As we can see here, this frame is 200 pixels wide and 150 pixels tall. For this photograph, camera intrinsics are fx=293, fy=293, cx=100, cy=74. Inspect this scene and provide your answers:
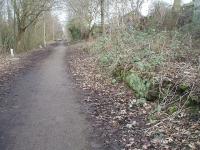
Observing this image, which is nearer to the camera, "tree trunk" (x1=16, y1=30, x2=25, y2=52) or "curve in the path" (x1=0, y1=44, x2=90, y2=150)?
"curve in the path" (x1=0, y1=44, x2=90, y2=150)

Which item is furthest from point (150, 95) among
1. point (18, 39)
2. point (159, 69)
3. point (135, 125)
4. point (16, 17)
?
point (16, 17)

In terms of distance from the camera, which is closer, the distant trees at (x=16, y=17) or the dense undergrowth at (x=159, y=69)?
the dense undergrowth at (x=159, y=69)

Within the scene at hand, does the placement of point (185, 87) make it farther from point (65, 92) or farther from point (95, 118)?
point (65, 92)

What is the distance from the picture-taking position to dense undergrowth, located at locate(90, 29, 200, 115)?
7.33 metres

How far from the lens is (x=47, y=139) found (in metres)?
6.18

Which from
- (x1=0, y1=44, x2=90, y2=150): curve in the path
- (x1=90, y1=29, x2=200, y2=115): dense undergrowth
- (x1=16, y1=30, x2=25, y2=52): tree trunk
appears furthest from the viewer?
(x1=16, y1=30, x2=25, y2=52): tree trunk

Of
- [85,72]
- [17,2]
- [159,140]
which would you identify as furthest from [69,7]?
[159,140]

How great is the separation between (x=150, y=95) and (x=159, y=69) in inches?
50.4

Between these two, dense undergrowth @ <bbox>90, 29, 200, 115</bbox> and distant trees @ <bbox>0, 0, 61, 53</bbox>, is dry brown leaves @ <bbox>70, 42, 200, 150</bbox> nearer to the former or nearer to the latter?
dense undergrowth @ <bbox>90, 29, 200, 115</bbox>

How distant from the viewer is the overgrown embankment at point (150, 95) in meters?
6.13

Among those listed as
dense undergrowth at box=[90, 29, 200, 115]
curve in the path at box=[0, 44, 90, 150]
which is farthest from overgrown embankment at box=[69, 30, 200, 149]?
curve in the path at box=[0, 44, 90, 150]

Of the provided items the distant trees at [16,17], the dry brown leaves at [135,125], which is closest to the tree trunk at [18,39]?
the distant trees at [16,17]

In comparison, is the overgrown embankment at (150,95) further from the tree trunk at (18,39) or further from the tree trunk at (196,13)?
the tree trunk at (18,39)

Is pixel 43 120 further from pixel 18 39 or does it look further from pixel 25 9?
pixel 18 39
